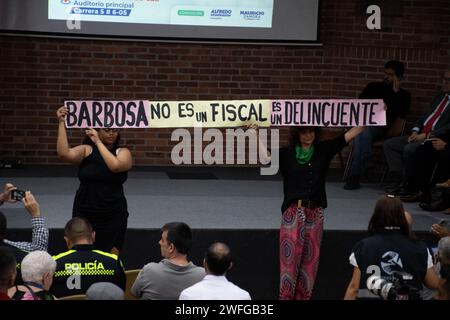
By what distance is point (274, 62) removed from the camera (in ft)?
36.7

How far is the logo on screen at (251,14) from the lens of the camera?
10.8 metres

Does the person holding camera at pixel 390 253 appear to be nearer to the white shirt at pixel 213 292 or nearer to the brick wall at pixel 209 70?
the white shirt at pixel 213 292

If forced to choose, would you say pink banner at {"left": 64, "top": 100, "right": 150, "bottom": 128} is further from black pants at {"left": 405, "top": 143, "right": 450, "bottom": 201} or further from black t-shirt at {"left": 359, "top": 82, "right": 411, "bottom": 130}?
black t-shirt at {"left": 359, "top": 82, "right": 411, "bottom": 130}

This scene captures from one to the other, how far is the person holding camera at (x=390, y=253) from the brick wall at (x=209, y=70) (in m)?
5.70

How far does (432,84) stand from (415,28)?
0.72 meters

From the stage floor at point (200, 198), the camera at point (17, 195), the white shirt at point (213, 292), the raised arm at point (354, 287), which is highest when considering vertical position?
the camera at point (17, 195)

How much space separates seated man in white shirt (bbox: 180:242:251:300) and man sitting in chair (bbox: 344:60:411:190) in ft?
16.4

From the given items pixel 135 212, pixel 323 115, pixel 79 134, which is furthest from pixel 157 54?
pixel 323 115

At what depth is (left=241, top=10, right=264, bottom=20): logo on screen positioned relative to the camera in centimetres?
1079

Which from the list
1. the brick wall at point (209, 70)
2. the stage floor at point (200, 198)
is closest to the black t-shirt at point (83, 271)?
the stage floor at point (200, 198)

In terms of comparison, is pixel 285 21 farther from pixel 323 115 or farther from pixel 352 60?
pixel 323 115

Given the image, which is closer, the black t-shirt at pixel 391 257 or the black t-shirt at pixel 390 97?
the black t-shirt at pixel 391 257

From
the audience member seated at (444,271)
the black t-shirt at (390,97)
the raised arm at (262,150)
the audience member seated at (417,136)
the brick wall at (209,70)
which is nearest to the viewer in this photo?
the audience member seated at (444,271)

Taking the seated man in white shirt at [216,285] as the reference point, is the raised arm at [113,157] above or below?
above
